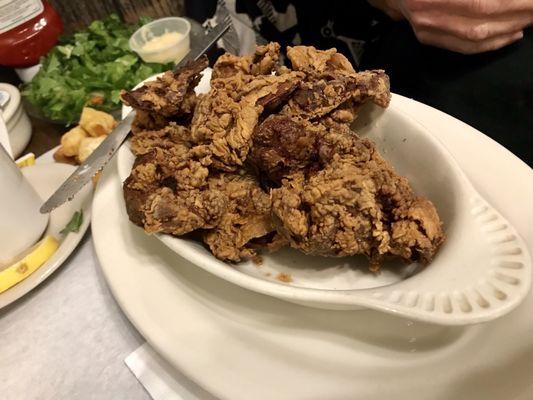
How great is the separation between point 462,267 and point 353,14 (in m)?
1.38

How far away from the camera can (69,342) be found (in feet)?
3.52

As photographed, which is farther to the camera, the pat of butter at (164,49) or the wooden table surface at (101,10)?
the wooden table surface at (101,10)

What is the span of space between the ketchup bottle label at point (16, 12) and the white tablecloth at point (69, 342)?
1.41 metres

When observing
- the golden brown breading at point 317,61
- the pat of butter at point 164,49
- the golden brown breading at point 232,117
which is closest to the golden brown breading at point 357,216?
the golden brown breading at point 232,117

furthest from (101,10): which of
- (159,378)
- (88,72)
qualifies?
(159,378)

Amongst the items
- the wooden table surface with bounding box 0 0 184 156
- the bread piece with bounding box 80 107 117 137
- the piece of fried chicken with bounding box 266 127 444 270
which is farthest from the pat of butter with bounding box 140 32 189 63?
the piece of fried chicken with bounding box 266 127 444 270

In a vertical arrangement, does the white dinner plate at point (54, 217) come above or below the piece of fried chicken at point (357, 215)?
below

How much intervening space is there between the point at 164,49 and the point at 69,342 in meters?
1.41

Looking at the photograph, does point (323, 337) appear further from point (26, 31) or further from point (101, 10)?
point (101, 10)

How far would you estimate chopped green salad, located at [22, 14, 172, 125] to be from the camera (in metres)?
1.84

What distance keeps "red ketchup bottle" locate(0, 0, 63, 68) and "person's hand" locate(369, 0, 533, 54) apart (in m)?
1.71

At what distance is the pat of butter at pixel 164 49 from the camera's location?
2.04m

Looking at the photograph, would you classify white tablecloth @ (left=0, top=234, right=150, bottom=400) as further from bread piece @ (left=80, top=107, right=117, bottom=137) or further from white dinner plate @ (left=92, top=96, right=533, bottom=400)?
bread piece @ (left=80, top=107, right=117, bottom=137)

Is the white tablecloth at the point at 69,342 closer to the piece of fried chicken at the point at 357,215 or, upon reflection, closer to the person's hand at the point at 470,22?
the piece of fried chicken at the point at 357,215
